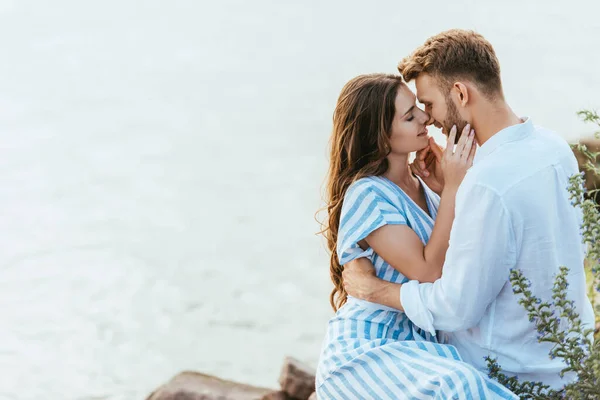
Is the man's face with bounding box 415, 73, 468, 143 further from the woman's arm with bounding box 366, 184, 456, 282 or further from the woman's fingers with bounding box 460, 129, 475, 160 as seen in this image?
the woman's arm with bounding box 366, 184, 456, 282

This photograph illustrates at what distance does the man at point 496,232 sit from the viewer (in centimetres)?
241

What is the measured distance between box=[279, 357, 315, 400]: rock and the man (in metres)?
1.95

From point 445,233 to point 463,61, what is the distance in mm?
519

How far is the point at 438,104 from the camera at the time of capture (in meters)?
2.70

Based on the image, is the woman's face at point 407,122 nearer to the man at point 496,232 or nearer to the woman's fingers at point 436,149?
the woman's fingers at point 436,149

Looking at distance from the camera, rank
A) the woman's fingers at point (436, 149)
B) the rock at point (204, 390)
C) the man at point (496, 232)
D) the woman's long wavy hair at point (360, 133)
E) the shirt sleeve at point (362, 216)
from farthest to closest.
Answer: the rock at point (204, 390), the woman's fingers at point (436, 149), the woman's long wavy hair at point (360, 133), the shirt sleeve at point (362, 216), the man at point (496, 232)

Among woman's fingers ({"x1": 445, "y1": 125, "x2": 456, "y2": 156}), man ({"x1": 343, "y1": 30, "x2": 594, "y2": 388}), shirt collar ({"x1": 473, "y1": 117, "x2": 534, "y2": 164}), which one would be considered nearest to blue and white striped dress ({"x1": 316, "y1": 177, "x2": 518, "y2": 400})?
man ({"x1": 343, "y1": 30, "x2": 594, "y2": 388})

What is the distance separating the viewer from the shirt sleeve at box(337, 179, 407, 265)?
9.05ft

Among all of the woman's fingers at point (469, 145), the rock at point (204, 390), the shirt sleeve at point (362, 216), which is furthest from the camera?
the rock at point (204, 390)

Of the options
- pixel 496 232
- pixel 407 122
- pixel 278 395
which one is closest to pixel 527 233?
pixel 496 232

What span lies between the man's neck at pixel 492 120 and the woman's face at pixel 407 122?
0.27 meters

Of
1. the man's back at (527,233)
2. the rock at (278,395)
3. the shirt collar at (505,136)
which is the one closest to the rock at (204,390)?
the rock at (278,395)

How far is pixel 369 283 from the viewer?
2.75m

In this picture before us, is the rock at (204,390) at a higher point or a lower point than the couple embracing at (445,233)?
lower
